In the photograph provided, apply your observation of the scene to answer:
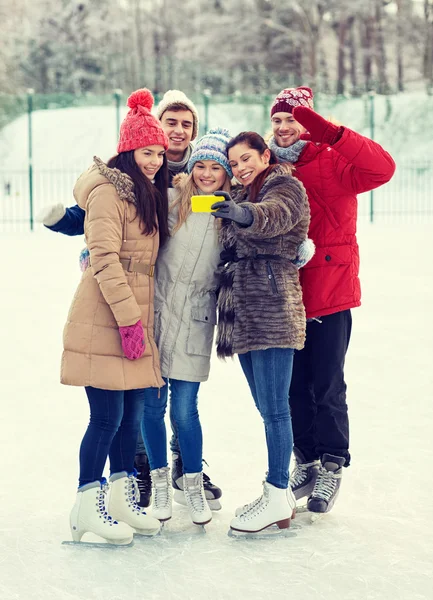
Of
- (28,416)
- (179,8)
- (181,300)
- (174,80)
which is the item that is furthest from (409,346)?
(179,8)

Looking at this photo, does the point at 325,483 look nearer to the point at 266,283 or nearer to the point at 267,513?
the point at 267,513

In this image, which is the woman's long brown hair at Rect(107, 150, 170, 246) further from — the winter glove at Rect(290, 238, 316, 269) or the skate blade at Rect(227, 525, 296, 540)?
the skate blade at Rect(227, 525, 296, 540)

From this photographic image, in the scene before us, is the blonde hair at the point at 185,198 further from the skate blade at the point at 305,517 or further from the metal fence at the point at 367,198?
the metal fence at the point at 367,198

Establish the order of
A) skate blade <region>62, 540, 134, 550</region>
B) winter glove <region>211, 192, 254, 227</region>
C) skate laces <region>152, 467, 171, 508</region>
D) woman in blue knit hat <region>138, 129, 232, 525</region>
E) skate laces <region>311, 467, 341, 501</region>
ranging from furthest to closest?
1. skate laces <region>311, 467, 341, 501</region>
2. skate laces <region>152, 467, 171, 508</region>
3. woman in blue knit hat <region>138, 129, 232, 525</region>
4. skate blade <region>62, 540, 134, 550</region>
5. winter glove <region>211, 192, 254, 227</region>

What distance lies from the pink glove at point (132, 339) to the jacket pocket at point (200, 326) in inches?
10.0

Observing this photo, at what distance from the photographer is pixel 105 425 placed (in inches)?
124

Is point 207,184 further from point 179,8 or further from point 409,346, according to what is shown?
point 179,8

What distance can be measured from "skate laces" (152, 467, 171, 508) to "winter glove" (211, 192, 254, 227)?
0.96 m

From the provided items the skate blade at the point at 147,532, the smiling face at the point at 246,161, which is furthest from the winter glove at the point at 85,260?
the skate blade at the point at 147,532

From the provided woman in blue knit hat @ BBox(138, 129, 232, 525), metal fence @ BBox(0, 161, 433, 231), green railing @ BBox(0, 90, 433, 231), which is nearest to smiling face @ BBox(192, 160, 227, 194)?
woman in blue knit hat @ BBox(138, 129, 232, 525)

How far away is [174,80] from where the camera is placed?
36.1 metres

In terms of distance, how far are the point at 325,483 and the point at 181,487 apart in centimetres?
55

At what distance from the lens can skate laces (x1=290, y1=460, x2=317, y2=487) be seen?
11.8 feet

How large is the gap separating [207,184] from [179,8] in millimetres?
40454
